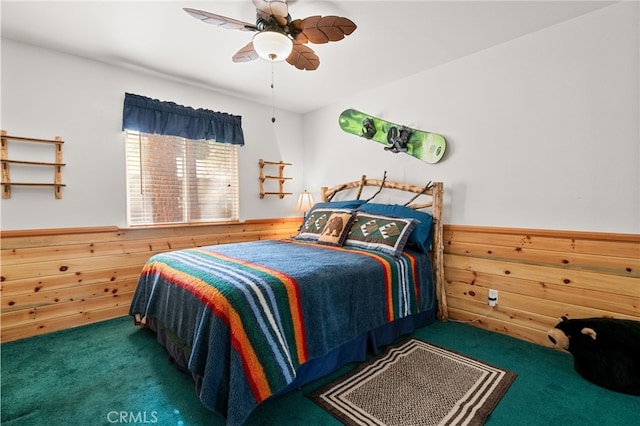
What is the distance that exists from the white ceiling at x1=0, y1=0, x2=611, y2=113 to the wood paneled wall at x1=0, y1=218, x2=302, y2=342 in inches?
62.4

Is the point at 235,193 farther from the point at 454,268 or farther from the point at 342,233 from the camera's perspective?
the point at 454,268

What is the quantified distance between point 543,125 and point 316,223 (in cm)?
212

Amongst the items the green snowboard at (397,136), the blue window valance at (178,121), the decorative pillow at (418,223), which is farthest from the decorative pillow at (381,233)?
the blue window valance at (178,121)

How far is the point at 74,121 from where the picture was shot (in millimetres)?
2680

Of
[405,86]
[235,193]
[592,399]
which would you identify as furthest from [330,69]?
[592,399]

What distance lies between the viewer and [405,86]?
3193 millimetres

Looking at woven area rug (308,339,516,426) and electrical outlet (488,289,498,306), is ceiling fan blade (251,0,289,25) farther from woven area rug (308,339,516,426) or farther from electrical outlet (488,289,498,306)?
electrical outlet (488,289,498,306)

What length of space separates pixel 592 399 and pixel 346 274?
1507 mm

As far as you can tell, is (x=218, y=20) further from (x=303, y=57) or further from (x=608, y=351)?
(x=608, y=351)

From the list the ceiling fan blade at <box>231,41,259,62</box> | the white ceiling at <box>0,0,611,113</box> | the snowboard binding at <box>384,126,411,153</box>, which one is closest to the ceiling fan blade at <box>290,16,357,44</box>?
the white ceiling at <box>0,0,611,113</box>

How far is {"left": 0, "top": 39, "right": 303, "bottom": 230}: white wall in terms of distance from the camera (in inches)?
96.0

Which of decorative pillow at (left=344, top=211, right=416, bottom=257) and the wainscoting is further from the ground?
decorative pillow at (left=344, top=211, right=416, bottom=257)

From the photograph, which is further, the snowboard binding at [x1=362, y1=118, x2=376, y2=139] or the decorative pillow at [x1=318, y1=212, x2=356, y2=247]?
the snowboard binding at [x1=362, y1=118, x2=376, y2=139]

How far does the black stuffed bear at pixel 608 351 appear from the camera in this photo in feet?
5.57
